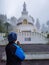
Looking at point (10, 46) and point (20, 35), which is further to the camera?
point (20, 35)

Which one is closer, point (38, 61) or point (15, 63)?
point (15, 63)

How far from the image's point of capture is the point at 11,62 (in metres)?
4.01

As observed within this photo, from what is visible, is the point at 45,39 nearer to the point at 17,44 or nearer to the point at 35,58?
the point at 35,58

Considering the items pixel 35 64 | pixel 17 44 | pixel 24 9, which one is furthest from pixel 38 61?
pixel 24 9

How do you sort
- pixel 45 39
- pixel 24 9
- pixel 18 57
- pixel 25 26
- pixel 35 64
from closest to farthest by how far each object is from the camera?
pixel 18 57 → pixel 35 64 → pixel 45 39 → pixel 25 26 → pixel 24 9

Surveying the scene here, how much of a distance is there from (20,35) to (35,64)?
105 ft

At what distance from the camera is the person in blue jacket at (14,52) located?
3.96 metres

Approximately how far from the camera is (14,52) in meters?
4.00

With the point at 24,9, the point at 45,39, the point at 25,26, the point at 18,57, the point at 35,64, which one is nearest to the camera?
the point at 18,57

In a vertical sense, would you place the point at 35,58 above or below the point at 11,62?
below

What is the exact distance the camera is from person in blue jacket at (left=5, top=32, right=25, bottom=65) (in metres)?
3.96

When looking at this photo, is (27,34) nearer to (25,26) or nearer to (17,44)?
(25,26)

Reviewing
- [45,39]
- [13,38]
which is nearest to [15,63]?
[13,38]

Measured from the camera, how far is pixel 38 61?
8.06m
